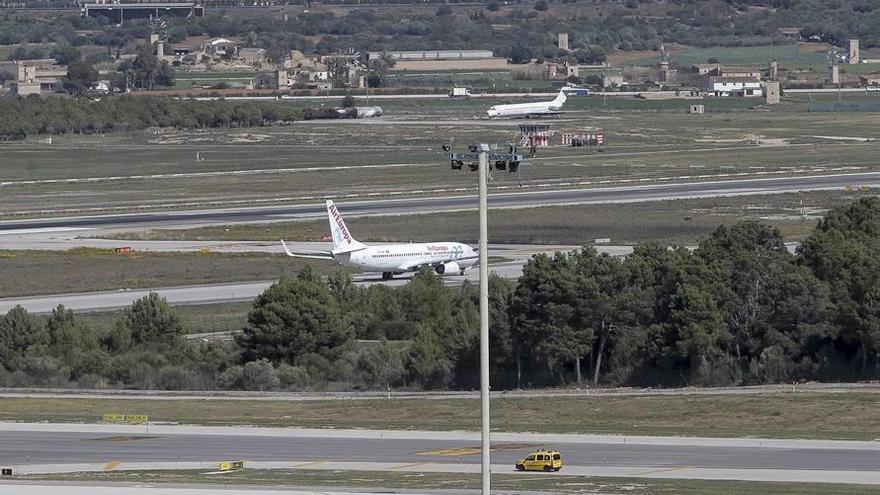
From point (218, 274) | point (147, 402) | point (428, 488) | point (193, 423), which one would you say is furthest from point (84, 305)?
point (428, 488)

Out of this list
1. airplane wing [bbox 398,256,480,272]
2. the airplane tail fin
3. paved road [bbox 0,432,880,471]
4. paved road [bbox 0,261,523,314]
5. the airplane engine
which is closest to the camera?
paved road [bbox 0,432,880,471]

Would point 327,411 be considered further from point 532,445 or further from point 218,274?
point 218,274

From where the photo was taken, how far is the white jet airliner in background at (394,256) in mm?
96125

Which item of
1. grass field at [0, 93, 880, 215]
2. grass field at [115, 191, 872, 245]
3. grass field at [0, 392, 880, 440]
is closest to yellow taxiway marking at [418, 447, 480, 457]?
grass field at [0, 392, 880, 440]

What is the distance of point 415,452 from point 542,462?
17.8ft

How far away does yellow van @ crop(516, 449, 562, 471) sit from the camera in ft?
162

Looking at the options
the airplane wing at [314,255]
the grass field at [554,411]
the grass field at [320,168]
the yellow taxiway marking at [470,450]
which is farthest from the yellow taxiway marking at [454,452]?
the grass field at [320,168]

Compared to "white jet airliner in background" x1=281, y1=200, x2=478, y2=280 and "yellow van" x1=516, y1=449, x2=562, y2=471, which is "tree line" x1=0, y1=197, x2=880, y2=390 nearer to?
"yellow van" x1=516, y1=449, x2=562, y2=471

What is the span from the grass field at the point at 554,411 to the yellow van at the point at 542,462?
6712 millimetres

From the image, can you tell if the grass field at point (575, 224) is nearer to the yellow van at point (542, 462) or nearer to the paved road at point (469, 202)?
the paved road at point (469, 202)

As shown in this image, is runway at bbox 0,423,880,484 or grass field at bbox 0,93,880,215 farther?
grass field at bbox 0,93,880,215

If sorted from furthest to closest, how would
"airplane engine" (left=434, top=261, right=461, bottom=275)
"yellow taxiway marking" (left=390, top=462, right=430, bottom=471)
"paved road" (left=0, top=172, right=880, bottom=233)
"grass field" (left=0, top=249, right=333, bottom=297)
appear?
"paved road" (left=0, top=172, right=880, bottom=233)
"airplane engine" (left=434, top=261, right=461, bottom=275)
"grass field" (left=0, top=249, right=333, bottom=297)
"yellow taxiway marking" (left=390, top=462, right=430, bottom=471)

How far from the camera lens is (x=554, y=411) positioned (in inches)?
2419

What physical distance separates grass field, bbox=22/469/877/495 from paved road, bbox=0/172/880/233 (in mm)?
73316
